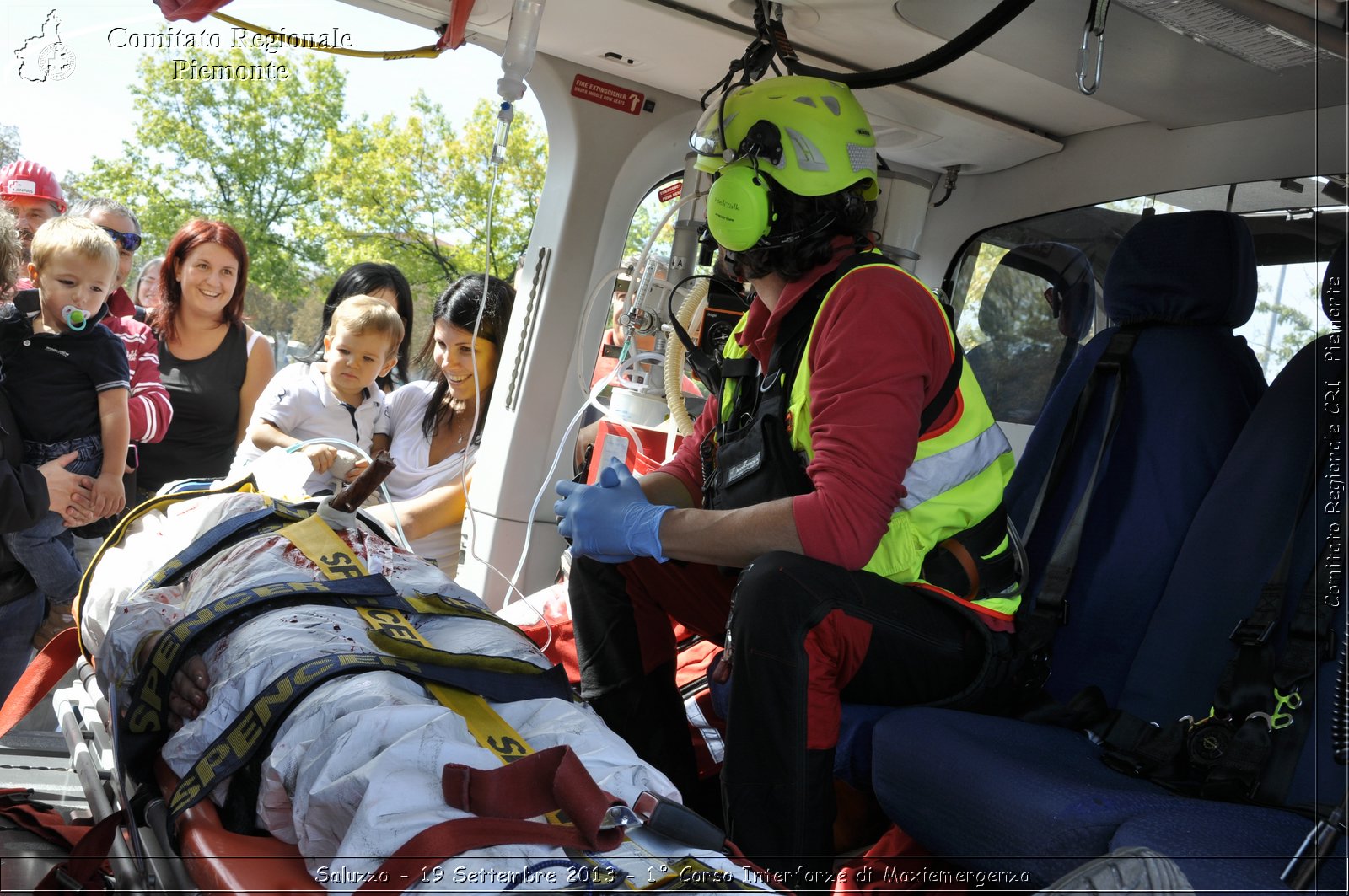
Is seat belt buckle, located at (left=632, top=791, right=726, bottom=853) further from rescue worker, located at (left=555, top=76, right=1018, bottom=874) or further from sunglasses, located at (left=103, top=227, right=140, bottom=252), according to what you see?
sunglasses, located at (left=103, top=227, right=140, bottom=252)

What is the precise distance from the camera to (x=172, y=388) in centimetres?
407

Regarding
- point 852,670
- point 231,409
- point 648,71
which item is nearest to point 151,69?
point 231,409

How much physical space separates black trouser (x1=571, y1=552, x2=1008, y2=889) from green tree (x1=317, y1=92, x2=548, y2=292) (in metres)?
15.4

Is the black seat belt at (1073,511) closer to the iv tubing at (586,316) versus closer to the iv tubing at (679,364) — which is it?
the iv tubing at (679,364)

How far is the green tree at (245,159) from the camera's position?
12031 millimetres

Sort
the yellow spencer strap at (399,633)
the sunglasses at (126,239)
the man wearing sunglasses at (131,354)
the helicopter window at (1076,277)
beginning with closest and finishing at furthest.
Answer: the yellow spencer strap at (399,633) < the helicopter window at (1076,277) < the man wearing sunglasses at (131,354) < the sunglasses at (126,239)

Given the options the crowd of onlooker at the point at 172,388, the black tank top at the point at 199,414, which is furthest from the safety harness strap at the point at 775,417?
the black tank top at the point at 199,414

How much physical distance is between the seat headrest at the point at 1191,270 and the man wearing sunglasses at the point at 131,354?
281 cm

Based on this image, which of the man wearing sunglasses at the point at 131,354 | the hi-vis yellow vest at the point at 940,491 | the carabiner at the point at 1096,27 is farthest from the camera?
the man wearing sunglasses at the point at 131,354

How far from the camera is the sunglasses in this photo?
3729 millimetres

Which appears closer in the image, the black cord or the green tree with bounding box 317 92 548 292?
the black cord

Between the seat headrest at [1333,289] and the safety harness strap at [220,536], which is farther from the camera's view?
the safety harness strap at [220,536]

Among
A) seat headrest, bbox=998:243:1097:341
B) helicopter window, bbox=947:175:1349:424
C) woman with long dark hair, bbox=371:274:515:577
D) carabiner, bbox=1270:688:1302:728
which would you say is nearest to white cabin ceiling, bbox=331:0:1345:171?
helicopter window, bbox=947:175:1349:424

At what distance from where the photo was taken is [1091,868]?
54.2 inches
